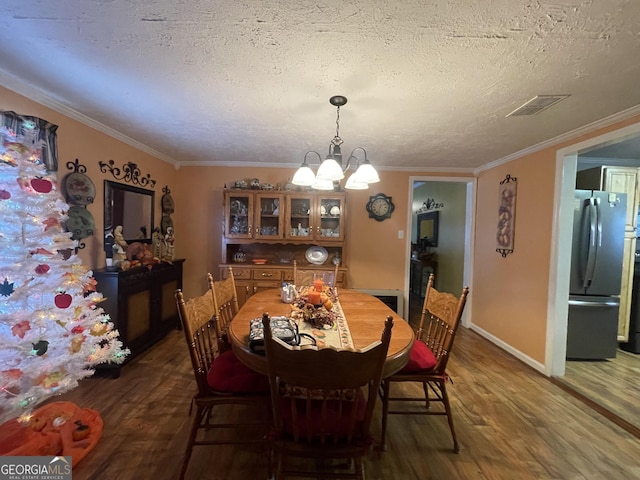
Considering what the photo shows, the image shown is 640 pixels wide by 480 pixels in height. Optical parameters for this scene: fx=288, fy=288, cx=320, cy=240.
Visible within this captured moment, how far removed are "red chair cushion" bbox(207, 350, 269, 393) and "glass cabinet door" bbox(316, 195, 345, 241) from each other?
230 cm

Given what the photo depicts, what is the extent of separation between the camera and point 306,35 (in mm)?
1350

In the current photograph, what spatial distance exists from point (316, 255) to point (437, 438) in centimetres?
241

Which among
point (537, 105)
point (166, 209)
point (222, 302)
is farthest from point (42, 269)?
point (537, 105)

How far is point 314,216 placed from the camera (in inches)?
148

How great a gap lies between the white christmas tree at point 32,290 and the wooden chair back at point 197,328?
3.20 feet

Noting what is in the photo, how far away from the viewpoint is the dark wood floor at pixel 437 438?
5.21ft

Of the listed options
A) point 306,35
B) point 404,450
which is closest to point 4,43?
point 306,35

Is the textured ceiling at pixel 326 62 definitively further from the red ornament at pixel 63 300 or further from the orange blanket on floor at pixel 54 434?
the orange blanket on floor at pixel 54 434

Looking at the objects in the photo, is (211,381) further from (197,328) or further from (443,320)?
(443,320)

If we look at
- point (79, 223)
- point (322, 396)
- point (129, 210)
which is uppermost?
point (129, 210)

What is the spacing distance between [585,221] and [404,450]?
280 centimetres

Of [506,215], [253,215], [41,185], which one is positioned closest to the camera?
[41,185]

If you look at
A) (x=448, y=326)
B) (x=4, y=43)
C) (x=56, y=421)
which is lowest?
(x=56, y=421)

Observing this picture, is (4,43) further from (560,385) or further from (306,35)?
(560,385)
